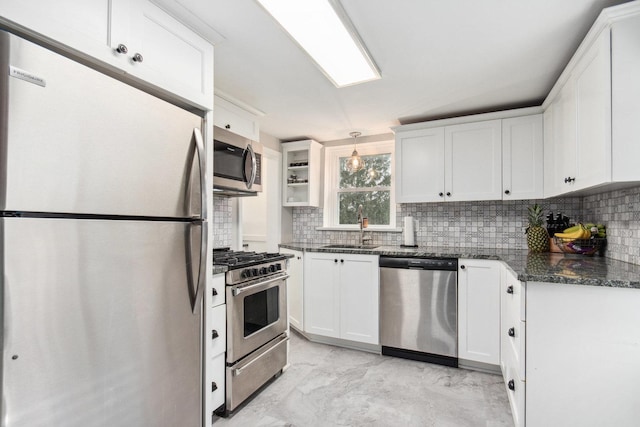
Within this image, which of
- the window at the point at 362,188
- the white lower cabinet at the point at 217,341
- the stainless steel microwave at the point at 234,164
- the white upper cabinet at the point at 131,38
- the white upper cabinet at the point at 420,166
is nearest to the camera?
the white upper cabinet at the point at 131,38

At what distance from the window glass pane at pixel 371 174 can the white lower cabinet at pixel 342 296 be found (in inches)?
46.0

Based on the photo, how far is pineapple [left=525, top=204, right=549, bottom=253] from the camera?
278 centimetres

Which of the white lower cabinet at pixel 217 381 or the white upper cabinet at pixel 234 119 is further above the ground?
the white upper cabinet at pixel 234 119

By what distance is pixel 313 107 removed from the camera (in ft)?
9.64

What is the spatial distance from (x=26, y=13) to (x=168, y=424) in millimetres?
1670

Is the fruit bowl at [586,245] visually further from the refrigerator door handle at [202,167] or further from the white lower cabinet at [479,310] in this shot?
the refrigerator door handle at [202,167]

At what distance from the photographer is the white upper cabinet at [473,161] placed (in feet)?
9.63

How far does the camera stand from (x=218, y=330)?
1954mm

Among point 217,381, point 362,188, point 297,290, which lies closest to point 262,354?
point 217,381

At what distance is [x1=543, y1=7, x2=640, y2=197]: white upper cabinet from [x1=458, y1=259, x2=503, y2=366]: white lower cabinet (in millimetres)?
958

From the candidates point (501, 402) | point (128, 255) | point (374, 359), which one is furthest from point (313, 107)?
point (501, 402)

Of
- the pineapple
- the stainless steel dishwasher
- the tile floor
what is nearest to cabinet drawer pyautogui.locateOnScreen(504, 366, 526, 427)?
the tile floor

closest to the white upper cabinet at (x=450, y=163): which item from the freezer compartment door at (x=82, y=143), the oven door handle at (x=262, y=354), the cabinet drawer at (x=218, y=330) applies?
the oven door handle at (x=262, y=354)

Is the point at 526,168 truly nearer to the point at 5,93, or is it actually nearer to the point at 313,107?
the point at 313,107
